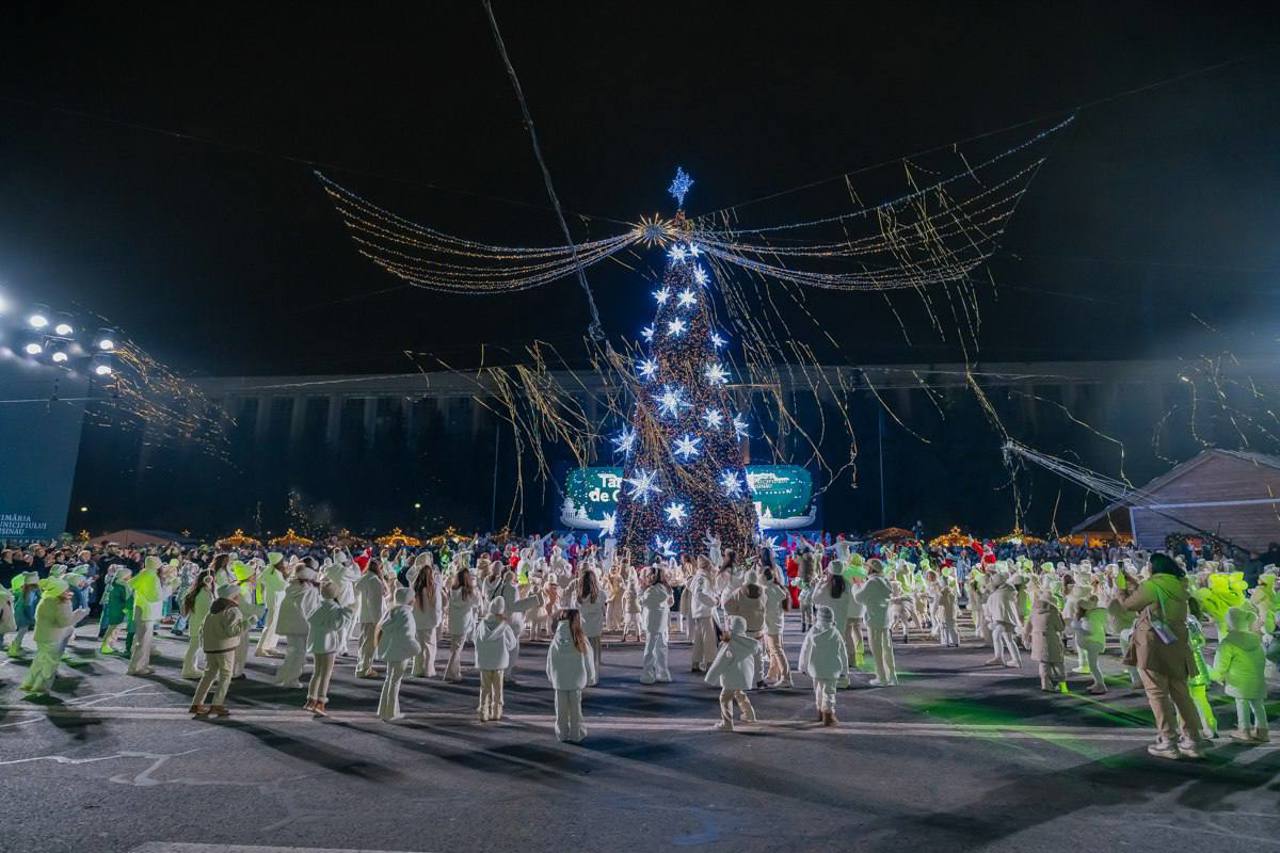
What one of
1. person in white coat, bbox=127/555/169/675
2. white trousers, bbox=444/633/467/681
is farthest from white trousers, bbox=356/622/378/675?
person in white coat, bbox=127/555/169/675

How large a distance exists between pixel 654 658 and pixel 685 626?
4996mm

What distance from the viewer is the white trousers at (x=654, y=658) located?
8883mm

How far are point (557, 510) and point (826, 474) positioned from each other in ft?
48.4

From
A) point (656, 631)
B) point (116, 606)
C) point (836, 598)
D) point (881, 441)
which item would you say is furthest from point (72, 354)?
point (881, 441)

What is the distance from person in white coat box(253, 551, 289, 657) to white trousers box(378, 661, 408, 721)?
5.46 m

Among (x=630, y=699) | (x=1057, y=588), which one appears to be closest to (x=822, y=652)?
(x=630, y=699)

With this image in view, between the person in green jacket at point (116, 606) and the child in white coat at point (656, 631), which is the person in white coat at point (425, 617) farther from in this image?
the person in green jacket at point (116, 606)

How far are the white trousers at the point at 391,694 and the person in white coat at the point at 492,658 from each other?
86 centimetres

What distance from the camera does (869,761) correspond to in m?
5.50

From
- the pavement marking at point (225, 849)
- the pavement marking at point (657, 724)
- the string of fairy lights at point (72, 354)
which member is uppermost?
the string of fairy lights at point (72, 354)

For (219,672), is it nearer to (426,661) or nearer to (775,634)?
(426,661)

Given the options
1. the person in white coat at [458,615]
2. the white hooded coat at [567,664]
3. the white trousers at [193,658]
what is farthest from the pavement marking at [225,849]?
the white trousers at [193,658]

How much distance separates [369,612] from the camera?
29.6 ft

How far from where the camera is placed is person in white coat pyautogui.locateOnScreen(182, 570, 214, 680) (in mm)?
8539
